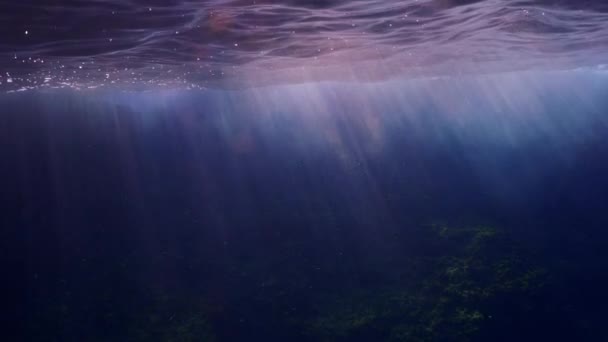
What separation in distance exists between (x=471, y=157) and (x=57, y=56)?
102 feet

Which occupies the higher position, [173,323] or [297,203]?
[173,323]

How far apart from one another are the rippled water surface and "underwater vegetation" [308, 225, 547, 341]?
980 centimetres

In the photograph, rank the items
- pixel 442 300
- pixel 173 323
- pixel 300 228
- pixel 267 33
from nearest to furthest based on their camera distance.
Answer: pixel 267 33 < pixel 173 323 < pixel 442 300 < pixel 300 228

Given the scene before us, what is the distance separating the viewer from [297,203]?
28.2 m

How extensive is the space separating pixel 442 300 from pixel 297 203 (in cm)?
1393

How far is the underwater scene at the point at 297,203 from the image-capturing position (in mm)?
13797

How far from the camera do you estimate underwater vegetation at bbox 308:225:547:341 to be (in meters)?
14.5

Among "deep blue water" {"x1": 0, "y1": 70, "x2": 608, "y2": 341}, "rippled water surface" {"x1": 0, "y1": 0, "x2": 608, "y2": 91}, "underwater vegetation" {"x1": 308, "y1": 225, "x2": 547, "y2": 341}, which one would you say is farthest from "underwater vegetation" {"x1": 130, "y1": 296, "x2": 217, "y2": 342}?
"rippled water surface" {"x1": 0, "y1": 0, "x2": 608, "y2": 91}

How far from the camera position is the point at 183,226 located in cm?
2541

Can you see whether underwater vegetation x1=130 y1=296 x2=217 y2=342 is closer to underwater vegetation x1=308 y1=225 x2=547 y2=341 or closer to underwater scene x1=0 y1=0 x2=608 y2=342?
underwater scene x1=0 y1=0 x2=608 y2=342

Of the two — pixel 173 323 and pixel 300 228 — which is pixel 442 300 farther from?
pixel 173 323

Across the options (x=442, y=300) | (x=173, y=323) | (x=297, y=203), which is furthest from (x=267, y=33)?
(x=297, y=203)

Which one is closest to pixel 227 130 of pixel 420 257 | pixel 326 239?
pixel 326 239

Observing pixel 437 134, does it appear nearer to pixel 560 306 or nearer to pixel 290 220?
pixel 290 220
